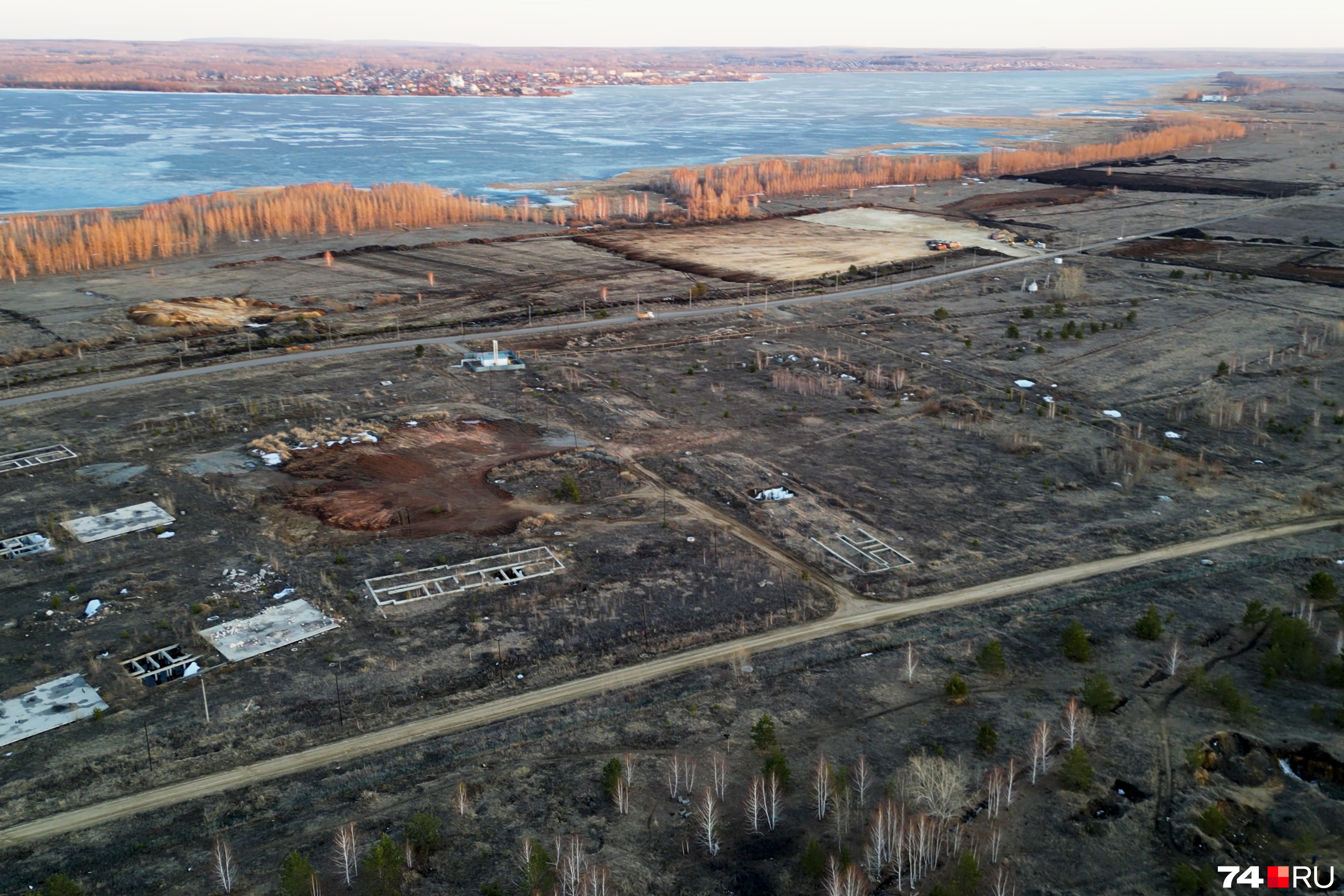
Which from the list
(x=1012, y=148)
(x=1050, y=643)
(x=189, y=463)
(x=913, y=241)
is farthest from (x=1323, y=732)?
(x=1012, y=148)

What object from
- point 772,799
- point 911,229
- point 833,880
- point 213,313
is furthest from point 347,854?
point 911,229

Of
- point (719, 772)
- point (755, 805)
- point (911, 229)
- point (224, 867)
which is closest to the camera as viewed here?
point (224, 867)

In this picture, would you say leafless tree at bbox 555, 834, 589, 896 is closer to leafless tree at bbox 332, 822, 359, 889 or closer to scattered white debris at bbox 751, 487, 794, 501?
leafless tree at bbox 332, 822, 359, 889

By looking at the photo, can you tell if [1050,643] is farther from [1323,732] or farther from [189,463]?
[189,463]

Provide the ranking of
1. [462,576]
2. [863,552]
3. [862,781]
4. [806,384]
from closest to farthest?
[862,781], [462,576], [863,552], [806,384]

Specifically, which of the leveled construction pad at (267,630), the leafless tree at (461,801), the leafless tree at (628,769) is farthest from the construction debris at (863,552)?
the leveled construction pad at (267,630)

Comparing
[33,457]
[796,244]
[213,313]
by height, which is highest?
[796,244]

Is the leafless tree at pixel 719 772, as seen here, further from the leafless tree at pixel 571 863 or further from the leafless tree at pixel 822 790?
the leafless tree at pixel 571 863

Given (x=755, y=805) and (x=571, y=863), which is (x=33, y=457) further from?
(x=755, y=805)
